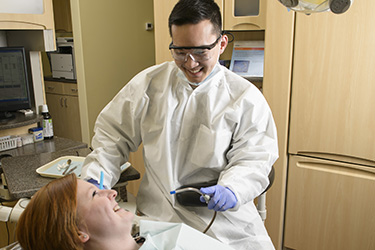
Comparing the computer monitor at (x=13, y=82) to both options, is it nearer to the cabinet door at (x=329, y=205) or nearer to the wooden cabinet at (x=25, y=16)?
the wooden cabinet at (x=25, y=16)

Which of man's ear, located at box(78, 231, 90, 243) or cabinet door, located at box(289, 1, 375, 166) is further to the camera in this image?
cabinet door, located at box(289, 1, 375, 166)

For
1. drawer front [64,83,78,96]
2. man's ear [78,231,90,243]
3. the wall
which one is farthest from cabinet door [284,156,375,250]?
drawer front [64,83,78,96]

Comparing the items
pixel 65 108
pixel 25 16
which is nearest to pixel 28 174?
pixel 25 16

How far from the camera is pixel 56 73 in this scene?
426 cm

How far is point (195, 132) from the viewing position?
1497 mm

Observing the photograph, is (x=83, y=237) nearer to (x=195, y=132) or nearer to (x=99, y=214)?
(x=99, y=214)

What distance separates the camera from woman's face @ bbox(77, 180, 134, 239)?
1.16 m

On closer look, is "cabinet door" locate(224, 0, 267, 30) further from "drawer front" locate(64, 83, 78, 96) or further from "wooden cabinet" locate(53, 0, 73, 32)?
"wooden cabinet" locate(53, 0, 73, 32)

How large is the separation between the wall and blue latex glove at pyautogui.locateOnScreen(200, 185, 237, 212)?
2.68 m

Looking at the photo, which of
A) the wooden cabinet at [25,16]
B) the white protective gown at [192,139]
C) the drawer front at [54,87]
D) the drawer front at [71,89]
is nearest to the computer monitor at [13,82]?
the wooden cabinet at [25,16]

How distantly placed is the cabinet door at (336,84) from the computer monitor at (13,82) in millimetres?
1624

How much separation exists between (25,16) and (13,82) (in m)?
0.42

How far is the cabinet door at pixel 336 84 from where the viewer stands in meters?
1.95

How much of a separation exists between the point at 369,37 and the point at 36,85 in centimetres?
199
